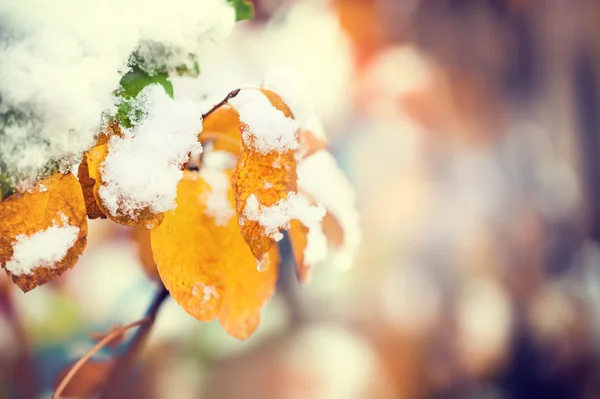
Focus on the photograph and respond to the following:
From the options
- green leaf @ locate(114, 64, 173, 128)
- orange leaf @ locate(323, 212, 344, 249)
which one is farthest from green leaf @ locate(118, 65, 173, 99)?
orange leaf @ locate(323, 212, 344, 249)

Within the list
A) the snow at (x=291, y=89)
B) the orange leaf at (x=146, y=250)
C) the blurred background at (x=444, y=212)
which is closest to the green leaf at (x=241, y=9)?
the snow at (x=291, y=89)

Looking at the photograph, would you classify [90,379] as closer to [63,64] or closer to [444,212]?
[63,64]

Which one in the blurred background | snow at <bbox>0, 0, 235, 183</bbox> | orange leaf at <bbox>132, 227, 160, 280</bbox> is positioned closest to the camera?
snow at <bbox>0, 0, 235, 183</bbox>

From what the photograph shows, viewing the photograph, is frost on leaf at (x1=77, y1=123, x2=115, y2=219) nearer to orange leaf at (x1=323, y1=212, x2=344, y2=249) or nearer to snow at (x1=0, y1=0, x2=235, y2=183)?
snow at (x1=0, y1=0, x2=235, y2=183)

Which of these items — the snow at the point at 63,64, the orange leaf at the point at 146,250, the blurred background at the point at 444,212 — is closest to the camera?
the snow at the point at 63,64

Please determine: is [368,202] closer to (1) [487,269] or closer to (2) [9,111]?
(1) [487,269]

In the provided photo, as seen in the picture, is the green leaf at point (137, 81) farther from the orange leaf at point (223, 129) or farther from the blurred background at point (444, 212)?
the blurred background at point (444, 212)
